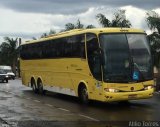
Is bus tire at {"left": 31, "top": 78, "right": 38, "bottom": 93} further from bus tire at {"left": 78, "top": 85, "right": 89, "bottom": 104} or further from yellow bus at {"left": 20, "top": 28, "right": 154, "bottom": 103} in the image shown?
bus tire at {"left": 78, "top": 85, "right": 89, "bottom": 104}

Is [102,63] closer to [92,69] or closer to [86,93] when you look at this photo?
[92,69]

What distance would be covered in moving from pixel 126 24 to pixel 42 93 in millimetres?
19958

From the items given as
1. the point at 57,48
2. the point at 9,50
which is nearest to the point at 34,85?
the point at 57,48

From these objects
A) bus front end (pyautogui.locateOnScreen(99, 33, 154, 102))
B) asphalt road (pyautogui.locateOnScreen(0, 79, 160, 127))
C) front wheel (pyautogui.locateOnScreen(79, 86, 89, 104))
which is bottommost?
asphalt road (pyautogui.locateOnScreen(0, 79, 160, 127))

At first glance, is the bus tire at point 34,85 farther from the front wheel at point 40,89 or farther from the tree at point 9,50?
the tree at point 9,50

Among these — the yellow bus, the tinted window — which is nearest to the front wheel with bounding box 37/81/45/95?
the tinted window

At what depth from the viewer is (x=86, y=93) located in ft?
68.4

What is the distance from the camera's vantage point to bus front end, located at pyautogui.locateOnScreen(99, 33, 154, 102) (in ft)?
62.0

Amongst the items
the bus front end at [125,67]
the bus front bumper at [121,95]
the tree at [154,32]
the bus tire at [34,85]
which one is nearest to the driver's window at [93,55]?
the bus front end at [125,67]

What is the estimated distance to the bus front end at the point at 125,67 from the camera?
1891 centimetres

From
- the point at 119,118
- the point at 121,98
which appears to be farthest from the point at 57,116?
the point at 121,98

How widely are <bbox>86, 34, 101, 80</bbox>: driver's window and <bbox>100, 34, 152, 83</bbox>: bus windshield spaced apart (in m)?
0.35

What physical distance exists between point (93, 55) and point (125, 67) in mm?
1495

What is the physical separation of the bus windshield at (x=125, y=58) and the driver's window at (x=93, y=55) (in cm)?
35
